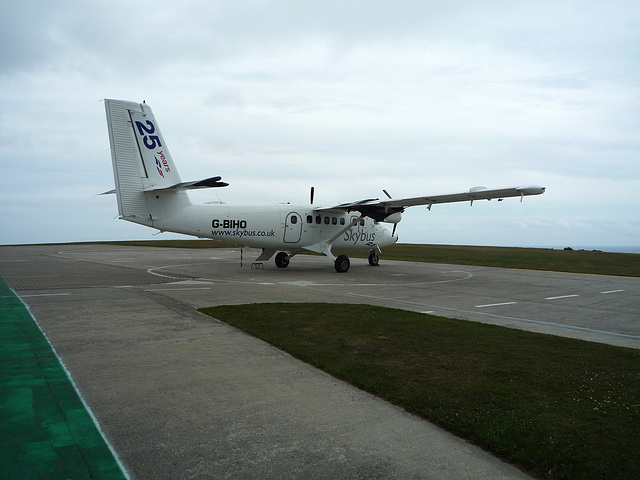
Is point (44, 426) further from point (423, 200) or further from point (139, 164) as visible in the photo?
point (423, 200)

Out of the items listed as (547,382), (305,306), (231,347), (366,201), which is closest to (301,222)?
(366,201)

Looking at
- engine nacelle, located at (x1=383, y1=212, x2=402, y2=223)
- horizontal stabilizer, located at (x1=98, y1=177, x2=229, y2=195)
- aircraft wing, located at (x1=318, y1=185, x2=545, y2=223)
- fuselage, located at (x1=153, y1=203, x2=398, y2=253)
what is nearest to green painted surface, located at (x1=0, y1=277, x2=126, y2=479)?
horizontal stabilizer, located at (x1=98, y1=177, x2=229, y2=195)

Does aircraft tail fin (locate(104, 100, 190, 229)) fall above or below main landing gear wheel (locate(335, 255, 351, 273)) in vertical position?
above

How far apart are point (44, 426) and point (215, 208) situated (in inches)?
645

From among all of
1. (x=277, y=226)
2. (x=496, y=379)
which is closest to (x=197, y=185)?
(x=277, y=226)

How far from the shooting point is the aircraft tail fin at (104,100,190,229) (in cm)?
1747

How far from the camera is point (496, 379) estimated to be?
631 centimetres

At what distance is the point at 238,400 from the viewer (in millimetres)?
5438

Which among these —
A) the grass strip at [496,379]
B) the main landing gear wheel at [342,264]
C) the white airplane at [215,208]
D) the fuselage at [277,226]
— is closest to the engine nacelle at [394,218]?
the white airplane at [215,208]

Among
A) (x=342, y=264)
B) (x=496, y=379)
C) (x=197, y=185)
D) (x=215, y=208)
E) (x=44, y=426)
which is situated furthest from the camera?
(x=342, y=264)

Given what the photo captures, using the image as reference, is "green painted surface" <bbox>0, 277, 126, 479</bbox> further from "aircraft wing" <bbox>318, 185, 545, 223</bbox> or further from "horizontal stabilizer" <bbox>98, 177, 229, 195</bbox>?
"aircraft wing" <bbox>318, 185, 545, 223</bbox>

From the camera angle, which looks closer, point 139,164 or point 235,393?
point 235,393

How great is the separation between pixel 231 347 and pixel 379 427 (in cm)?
373

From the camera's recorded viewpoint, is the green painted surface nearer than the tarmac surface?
Yes
